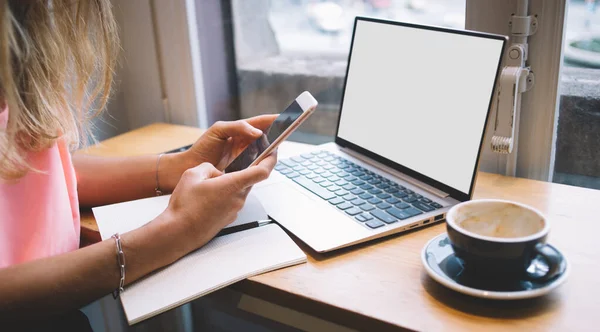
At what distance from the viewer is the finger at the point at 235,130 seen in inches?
35.1

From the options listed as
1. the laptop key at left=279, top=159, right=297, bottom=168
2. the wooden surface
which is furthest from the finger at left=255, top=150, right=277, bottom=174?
the wooden surface

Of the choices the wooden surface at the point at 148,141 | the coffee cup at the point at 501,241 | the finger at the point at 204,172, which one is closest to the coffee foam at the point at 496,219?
the coffee cup at the point at 501,241

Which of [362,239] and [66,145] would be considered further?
[66,145]

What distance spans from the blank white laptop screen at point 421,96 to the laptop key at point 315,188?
5.0 inches

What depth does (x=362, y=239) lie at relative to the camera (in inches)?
28.7

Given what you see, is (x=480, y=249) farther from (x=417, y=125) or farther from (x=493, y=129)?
(x=493, y=129)

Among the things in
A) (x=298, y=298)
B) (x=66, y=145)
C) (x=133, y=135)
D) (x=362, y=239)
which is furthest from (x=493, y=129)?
(x=133, y=135)

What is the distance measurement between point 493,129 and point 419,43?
0.73 ft

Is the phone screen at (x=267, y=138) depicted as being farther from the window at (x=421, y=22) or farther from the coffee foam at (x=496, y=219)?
the window at (x=421, y=22)

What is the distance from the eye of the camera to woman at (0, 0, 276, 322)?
65cm

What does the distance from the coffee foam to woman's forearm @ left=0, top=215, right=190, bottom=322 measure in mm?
348

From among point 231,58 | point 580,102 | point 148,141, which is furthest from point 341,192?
point 231,58

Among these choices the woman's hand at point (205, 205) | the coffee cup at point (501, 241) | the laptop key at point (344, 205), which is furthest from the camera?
the laptop key at point (344, 205)

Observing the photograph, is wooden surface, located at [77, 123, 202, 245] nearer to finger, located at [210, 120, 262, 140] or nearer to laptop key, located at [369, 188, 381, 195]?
finger, located at [210, 120, 262, 140]
